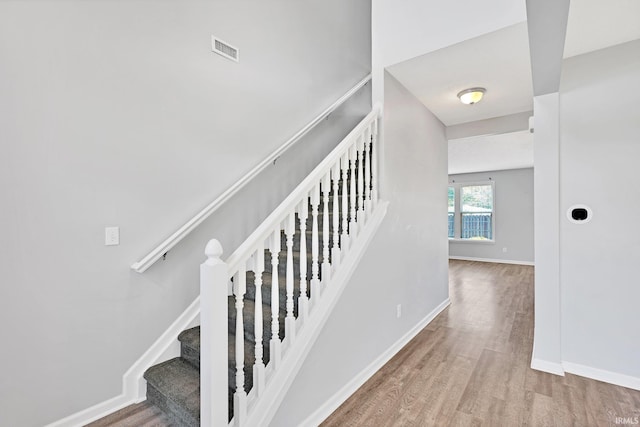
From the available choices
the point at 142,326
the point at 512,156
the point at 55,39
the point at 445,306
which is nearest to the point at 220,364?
Result: the point at 142,326

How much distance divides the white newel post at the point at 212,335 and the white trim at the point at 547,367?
2.54 m

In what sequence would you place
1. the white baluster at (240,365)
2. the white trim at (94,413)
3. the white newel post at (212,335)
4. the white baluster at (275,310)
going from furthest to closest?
the white trim at (94,413) → the white baluster at (275,310) → the white baluster at (240,365) → the white newel post at (212,335)

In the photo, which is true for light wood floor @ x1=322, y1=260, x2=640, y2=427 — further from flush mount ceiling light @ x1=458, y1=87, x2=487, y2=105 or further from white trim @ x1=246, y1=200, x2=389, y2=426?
flush mount ceiling light @ x1=458, y1=87, x2=487, y2=105

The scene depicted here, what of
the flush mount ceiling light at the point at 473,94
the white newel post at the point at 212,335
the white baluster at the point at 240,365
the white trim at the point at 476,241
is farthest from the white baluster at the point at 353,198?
the white trim at the point at 476,241

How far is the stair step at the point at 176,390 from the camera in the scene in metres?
1.53

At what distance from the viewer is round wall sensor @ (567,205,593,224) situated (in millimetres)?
2252

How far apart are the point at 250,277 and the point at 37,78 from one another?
1.78 meters

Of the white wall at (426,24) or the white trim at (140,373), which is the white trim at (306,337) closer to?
the white trim at (140,373)

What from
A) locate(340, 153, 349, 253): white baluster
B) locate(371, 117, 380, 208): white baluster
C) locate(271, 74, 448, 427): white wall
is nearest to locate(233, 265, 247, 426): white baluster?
locate(271, 74, 448, 427): white wall

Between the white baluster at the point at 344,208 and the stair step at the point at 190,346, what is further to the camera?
the white baluster at the point at 344,208

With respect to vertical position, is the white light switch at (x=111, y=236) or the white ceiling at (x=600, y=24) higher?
the white ceiling at (x=600, y=24)

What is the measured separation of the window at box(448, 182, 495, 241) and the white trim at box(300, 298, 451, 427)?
5.91 m

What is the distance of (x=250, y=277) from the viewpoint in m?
2.36

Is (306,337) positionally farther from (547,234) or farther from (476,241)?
(476,241)
